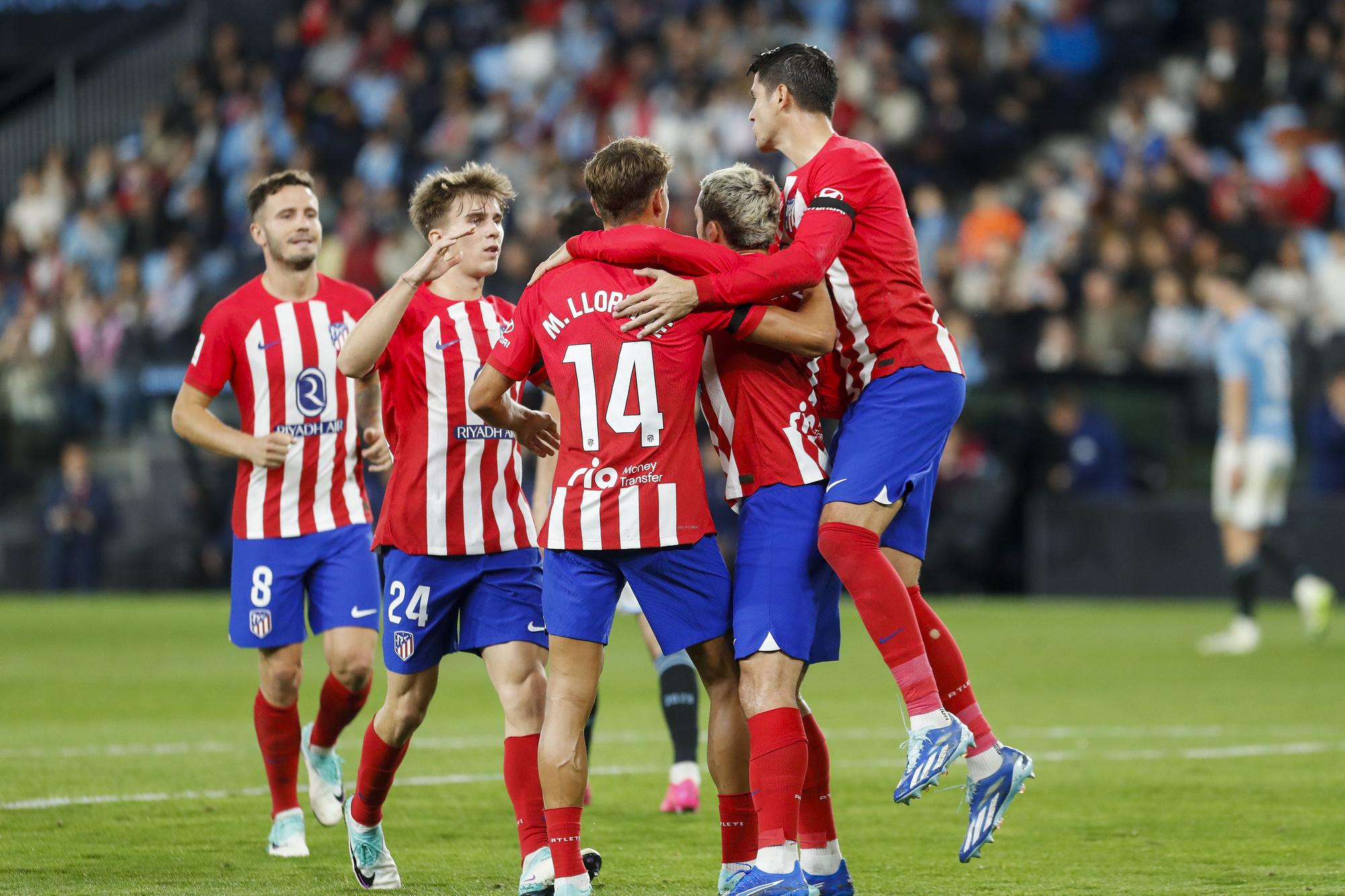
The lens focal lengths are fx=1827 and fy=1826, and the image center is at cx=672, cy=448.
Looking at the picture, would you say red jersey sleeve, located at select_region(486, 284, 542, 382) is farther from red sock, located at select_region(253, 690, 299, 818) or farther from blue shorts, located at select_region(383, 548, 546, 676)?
red sock, located at select_region(253, 690, 299, 818)

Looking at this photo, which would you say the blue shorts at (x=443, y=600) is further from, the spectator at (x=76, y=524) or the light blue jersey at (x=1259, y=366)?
the spectator at (x=76, y=524)

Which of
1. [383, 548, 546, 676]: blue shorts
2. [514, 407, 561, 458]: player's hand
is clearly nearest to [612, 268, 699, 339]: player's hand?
[514, 407, 561, 458]: player's hand

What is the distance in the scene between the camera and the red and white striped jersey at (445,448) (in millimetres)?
5793

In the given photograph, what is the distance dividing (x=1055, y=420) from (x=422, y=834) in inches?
439

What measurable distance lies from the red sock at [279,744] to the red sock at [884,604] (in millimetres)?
2262

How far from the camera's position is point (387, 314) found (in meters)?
5.52

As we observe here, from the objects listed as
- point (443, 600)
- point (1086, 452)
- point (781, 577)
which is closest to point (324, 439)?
point (443, 600)

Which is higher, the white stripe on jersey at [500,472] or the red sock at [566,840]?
the white stripe on jersey at [500,472]

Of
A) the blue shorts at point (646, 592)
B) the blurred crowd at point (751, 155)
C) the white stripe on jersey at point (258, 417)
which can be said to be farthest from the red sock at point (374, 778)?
the blurred crowd at point (751, 155)

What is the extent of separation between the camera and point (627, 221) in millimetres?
5242

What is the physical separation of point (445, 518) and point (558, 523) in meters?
0.80

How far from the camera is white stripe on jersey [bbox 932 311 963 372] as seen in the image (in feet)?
18.4

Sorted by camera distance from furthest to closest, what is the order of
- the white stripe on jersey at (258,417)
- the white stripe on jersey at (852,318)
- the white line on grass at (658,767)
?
the white line on grass at (658,767) → the white stripe on jersey at (258,417) → the white stripe on jersey at (852,318)

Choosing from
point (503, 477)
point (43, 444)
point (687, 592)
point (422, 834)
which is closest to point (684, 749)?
point (422, 834)
